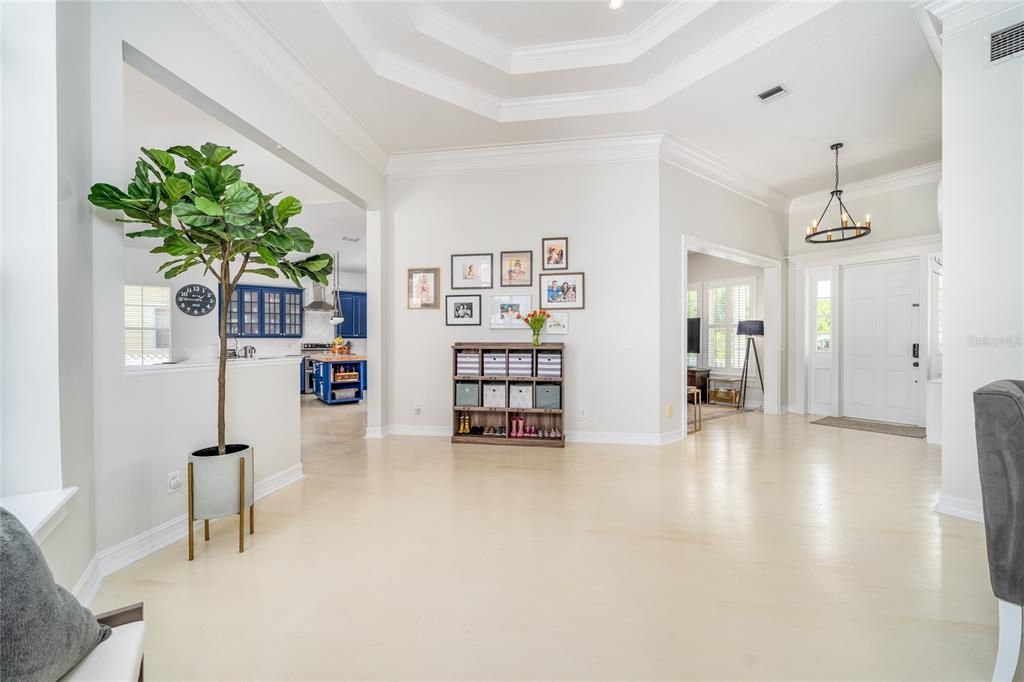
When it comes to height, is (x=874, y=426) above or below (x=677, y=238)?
below

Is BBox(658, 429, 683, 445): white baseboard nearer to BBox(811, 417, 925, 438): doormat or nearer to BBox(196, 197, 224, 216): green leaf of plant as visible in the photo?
BBox(811, 417, 925, 438): doormat

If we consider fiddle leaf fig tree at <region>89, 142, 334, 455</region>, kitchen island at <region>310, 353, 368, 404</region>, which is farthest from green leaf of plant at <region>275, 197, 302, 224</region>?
kitchen island at <region>310, 353, 368, 404</region>

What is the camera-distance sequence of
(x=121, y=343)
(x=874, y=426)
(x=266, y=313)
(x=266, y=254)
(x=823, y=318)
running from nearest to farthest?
(x=121, y=343) → (x=266, y=254) → (x=874, y=426) → (x=823, y=318) → (x=266, y=313)

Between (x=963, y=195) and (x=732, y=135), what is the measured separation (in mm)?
2455

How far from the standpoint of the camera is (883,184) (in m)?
6.14

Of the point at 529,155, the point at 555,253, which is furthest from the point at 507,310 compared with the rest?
the point at 529,155

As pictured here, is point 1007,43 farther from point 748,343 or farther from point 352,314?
point 352,314

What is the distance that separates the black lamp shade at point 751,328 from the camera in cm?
713

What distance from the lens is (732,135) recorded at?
4.92 meters

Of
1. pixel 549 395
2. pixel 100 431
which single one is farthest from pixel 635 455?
pixel 100 431

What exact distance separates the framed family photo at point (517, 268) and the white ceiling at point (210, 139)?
2554 millimetres

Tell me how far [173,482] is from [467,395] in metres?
2.90

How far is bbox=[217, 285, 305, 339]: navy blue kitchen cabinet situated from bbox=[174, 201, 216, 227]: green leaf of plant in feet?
25.2

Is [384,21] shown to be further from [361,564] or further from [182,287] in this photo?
[182,287]
